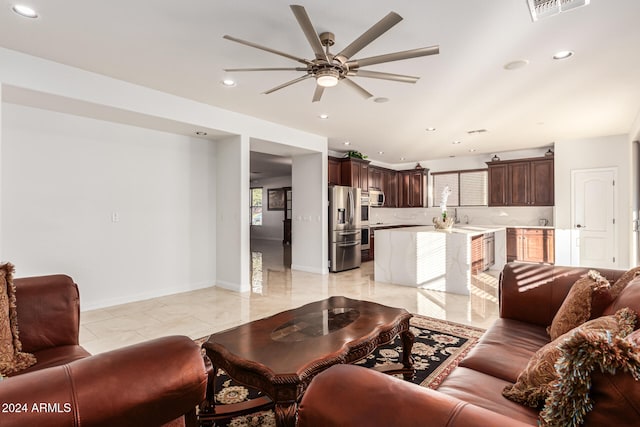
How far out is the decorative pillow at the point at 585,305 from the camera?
1.63 meters

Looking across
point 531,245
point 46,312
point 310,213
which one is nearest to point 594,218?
point 531,245

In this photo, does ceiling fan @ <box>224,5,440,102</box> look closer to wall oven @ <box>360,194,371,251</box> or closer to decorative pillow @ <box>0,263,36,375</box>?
decorative pillow @ <box>0,263,36,375</box>

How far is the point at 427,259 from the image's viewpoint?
5.11m

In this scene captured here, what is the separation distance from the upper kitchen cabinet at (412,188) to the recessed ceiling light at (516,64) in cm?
574

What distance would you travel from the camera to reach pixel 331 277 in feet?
19.7

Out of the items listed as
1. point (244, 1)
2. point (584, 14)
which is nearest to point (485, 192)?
point (584, 14)

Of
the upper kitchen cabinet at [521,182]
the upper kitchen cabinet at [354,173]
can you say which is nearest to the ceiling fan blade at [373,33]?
the upper kitchen cabinet at [354,173]

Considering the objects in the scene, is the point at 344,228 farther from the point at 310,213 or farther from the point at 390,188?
the point at 390,188

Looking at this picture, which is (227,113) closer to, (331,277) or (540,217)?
(331,277)

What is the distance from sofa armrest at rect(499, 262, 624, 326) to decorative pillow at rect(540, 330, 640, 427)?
1.58 metres

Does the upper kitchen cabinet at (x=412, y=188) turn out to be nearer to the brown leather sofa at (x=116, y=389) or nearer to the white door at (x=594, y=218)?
the white door at (x=594, y=218)

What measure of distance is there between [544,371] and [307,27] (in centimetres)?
217

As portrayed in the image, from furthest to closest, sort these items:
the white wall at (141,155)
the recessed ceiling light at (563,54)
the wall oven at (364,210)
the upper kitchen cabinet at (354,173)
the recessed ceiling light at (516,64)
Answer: the wall oven at (364,210)
the upper kitchen cabinet at (354,173)
the white wall at (141,155)
the recessed ceiling light at (516,64)
the recessed ceiling light at (563,54)

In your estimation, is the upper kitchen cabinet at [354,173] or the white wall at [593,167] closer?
the white wall at [593,167]
